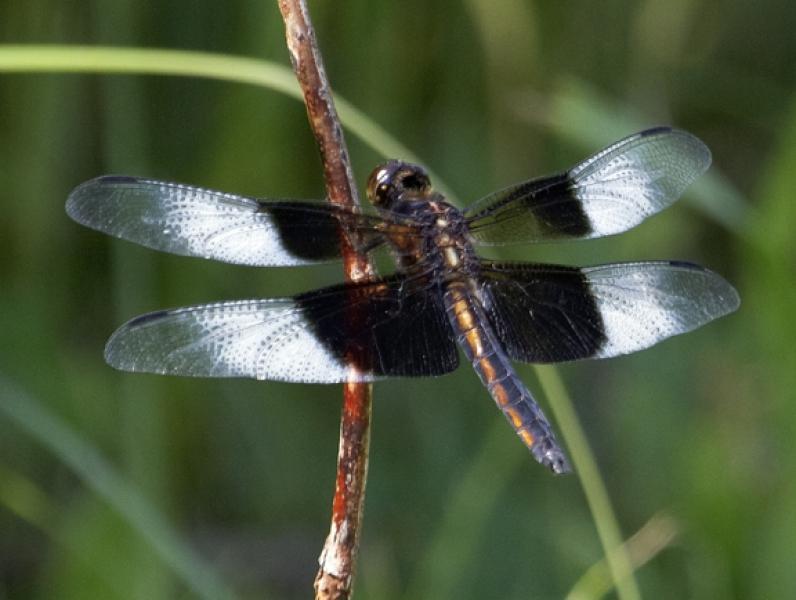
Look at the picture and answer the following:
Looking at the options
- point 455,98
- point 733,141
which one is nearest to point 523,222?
point 455,98

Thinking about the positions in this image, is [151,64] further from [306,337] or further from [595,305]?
[595,305]

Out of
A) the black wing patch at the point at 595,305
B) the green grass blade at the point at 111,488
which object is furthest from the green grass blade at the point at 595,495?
the green grass blade at the point at 111,488

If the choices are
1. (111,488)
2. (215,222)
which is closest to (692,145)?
(215,222)

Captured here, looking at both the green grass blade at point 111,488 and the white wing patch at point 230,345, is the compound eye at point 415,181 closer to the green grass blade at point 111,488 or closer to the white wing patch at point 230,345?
the white wing patch at point 230,345

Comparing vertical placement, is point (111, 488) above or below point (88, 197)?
below

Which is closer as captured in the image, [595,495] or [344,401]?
[344,401]

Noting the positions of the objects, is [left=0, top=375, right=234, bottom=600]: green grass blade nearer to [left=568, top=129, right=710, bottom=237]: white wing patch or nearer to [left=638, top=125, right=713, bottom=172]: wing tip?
[left=568, top=129, right=710, bottom=237]: white wing patch

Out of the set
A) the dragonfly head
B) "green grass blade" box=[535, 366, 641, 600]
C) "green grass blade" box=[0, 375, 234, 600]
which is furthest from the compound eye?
"green grass blade" box=[0, 375, 234, 600]
